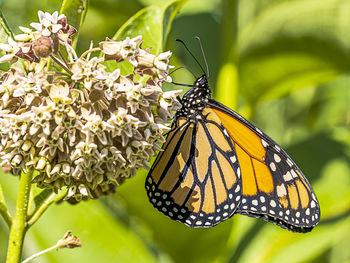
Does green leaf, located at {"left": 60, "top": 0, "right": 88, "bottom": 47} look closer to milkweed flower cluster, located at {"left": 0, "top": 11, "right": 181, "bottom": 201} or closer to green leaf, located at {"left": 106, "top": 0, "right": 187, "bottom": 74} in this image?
milkweed flower cluster, located at {"left": 0, "top": 11, "right": 181, "bottom": 201}

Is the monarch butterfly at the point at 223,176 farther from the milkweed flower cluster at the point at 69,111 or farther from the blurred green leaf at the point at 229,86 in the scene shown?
the milkweed flower cluster at the point at 69,111

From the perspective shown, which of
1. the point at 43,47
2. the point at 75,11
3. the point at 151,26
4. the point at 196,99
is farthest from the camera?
the point at 196,99

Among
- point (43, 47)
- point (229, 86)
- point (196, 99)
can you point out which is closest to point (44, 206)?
point (43, 47)

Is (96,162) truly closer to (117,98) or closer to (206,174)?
(117,98)

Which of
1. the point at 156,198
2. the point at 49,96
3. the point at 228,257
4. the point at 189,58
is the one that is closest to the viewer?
the point at 49,96

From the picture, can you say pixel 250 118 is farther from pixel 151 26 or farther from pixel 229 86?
pixel 151 26

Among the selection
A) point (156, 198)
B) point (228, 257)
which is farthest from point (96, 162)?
point (228, 257)
